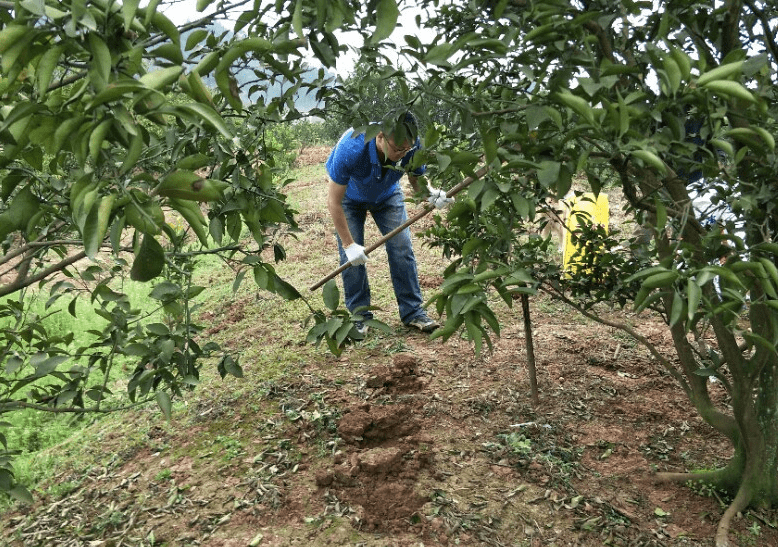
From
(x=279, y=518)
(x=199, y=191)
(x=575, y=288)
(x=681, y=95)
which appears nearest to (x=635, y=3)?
(x=681, y=95)

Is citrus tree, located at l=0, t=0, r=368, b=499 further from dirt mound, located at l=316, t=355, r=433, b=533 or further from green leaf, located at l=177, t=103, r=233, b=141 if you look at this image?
dirt mound, located at l=316, t=355, r=433, b=533

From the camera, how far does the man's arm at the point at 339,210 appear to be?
421 cm

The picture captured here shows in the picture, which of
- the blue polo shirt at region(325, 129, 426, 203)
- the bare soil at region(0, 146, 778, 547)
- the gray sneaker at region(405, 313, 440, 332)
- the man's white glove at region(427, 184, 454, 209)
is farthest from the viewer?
the gray sneaker at region(405, 313, 440, 332)

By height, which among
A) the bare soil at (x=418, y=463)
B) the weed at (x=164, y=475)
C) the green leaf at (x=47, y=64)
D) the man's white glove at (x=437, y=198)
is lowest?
the bare soil at (x=418, y=463)

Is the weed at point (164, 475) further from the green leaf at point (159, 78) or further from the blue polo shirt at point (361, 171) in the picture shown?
the green leaf at point (159, 78)

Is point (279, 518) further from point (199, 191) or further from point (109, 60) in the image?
point (109, 60)

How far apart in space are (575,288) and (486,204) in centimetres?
179

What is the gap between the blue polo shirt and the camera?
407cm

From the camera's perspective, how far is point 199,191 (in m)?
1.06

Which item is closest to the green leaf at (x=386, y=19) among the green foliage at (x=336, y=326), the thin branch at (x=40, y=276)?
the green foliage at (x=336, y=326)

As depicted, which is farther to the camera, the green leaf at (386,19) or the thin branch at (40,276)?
the thin branch at (40,276)

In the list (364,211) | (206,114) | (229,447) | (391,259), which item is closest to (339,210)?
(364,211)

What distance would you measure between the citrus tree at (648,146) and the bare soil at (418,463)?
0.40m

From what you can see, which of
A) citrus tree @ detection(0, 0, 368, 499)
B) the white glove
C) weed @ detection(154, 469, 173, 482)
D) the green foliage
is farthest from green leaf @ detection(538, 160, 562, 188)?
the white glove
